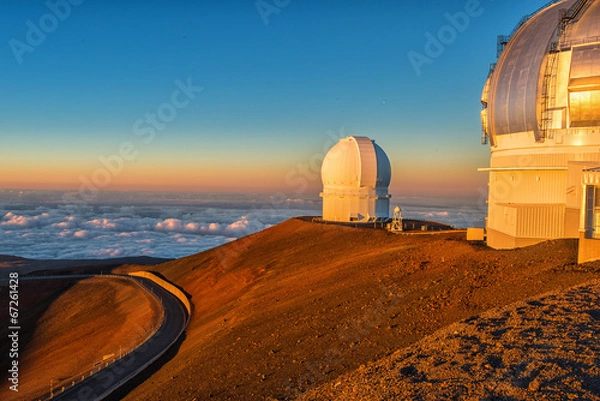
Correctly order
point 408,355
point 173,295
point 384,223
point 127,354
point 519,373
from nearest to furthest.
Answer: point 519,373, point 408,355, point 127,354, point 173,295, point 384,223

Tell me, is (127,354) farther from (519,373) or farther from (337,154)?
(337,154)

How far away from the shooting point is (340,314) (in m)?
13.6

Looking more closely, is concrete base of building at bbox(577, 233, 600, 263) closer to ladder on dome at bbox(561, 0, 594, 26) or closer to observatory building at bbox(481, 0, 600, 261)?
observatory building at bbox(481, 0, 600, 261)

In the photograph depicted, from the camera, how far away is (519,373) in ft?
21.4

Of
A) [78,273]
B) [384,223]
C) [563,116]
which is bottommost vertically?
[78,273]

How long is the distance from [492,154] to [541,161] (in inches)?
133

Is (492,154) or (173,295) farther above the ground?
(492,154)

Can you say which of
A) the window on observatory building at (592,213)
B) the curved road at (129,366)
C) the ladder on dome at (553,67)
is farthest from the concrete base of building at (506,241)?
the curved road at (129,366)

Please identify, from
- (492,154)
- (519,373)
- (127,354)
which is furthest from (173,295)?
(519,373)

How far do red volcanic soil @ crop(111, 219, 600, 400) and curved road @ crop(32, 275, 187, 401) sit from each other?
2.52ft

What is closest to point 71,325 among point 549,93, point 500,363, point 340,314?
point 340,314

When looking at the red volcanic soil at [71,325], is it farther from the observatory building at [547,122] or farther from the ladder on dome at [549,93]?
the ladder on dome at [549,93]

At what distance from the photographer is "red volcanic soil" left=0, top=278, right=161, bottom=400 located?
20.1 metres

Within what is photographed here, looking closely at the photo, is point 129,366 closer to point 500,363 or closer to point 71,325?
point 500,363
